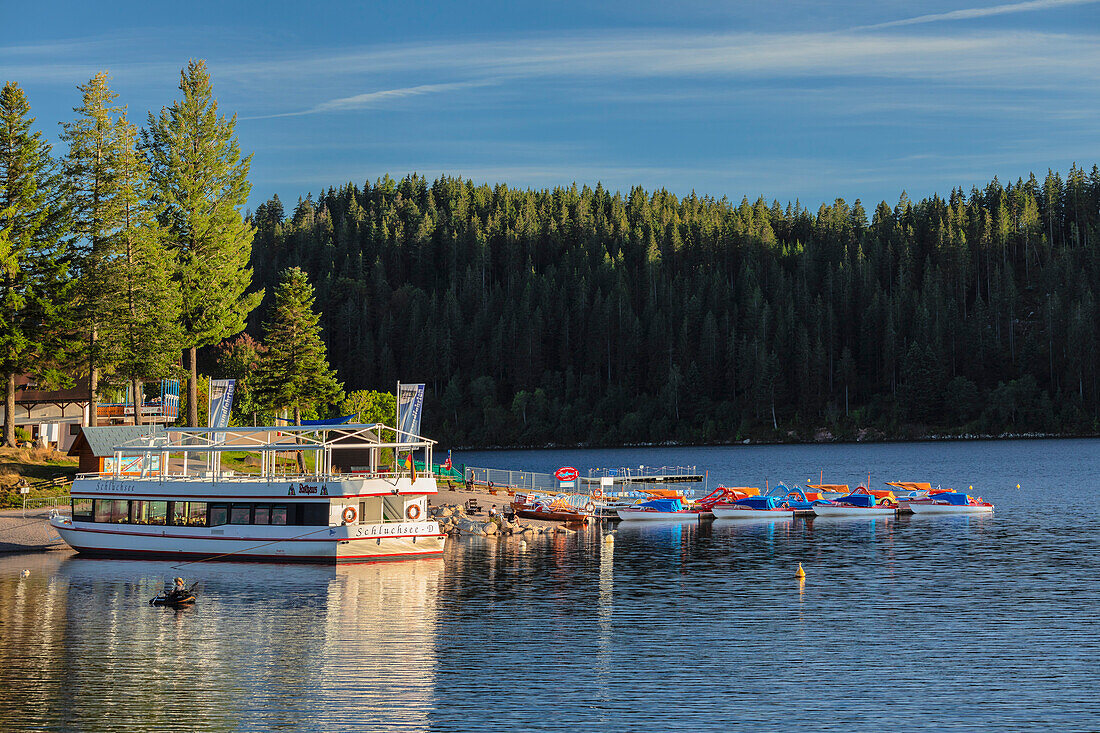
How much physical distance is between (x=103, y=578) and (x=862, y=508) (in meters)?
61.1

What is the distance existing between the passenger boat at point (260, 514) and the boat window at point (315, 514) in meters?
0.05

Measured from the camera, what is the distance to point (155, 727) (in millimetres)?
27094

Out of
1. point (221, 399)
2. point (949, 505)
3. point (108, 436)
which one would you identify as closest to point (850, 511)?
point (949, 505)

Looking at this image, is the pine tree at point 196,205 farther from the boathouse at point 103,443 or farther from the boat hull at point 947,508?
the boat hull at point 947,508

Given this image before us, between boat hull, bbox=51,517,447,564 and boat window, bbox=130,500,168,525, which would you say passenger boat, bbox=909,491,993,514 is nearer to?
boat hull, bbox=51,517,447,564

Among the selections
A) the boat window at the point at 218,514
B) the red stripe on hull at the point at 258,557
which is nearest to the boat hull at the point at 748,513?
the red stripe on hull at the point at 258,557

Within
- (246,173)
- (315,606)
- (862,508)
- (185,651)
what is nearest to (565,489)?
(862,508)

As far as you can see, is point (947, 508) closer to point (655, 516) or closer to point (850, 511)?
point (850, 511)

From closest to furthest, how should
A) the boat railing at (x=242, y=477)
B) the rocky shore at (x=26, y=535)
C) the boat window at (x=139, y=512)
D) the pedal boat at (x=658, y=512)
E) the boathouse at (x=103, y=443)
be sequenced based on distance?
the boat railing at (x=242, y=477) → the boat window at (x=139, y=512) → the rocky shore at (x=26, y=535) → the boathouse at (x=103, y=443) → the pedal boat at (x=658, y=512)

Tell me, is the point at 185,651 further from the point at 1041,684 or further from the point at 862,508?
the point at 862,508

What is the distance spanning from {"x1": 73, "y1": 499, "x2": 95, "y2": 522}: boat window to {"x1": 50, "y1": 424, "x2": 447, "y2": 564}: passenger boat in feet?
0.25

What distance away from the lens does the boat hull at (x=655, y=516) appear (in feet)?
277

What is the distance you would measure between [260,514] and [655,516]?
37.2 m

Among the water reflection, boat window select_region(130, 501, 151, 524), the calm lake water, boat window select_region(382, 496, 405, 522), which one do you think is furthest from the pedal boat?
boat window select_region(130, 501, 151, 524)
